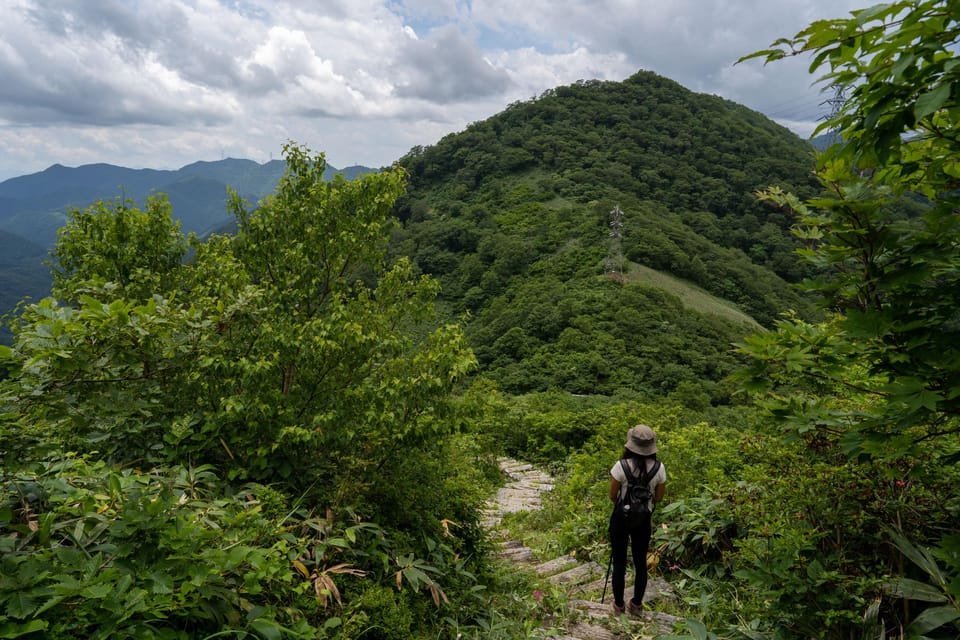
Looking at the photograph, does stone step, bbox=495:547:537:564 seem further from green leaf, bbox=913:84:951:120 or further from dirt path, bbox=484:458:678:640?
green leaf, bbox=913:84:951:120

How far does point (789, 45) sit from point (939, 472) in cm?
329

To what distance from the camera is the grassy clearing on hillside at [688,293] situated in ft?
146

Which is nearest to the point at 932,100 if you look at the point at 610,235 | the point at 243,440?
the point at 243,440

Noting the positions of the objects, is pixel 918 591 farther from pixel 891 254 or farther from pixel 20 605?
pixel 20 605

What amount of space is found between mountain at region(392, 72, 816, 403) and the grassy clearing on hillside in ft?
0.73

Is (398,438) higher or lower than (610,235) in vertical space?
lower

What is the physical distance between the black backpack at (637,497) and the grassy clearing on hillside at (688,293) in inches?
1560

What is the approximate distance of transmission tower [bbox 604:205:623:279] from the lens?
43875 millimetres

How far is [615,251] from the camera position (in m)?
48.1

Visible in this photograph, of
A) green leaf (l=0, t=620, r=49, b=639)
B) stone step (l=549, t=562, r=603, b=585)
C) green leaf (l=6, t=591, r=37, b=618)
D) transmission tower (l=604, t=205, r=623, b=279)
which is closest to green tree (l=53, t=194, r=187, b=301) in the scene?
green leaf (l=6, t=591, r=37, b=618)

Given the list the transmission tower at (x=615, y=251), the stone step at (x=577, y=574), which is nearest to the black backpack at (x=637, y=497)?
the stone step at (x=577, y=574)

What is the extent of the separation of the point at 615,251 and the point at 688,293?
7.68 metres

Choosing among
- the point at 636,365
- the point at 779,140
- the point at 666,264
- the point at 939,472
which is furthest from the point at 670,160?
the point at 939,472

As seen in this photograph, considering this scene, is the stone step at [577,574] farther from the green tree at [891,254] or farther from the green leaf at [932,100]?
the green leaf at [932,100]
